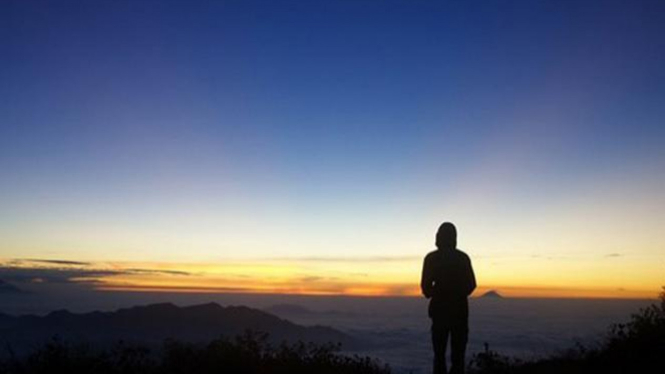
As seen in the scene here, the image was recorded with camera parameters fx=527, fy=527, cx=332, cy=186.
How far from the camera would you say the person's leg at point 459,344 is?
8.53 metres

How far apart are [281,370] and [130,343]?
2.78 m

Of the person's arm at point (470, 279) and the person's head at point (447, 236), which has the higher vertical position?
the person's head at point (447, 236)

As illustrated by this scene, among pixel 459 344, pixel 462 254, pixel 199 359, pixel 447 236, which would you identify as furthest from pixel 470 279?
pixel 199 359

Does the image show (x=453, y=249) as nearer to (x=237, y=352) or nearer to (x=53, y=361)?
(x=237, y=352)

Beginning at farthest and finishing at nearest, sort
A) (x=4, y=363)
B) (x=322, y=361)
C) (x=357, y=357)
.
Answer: (x=357, y=357) → (x=322, y=361) → (x=4, y=363)

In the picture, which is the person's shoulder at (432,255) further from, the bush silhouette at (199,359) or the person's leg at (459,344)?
the bush silhouette at (199,359)

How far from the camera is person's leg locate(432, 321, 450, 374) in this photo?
28.1 feet

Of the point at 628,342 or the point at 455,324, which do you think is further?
the point at 628,342

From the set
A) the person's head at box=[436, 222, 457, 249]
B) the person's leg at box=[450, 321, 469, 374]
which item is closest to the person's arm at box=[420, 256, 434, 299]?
the person's head at box=[436, 222, 457, 249]

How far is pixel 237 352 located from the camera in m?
9.51

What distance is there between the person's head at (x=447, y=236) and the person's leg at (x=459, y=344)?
1279 millimetres

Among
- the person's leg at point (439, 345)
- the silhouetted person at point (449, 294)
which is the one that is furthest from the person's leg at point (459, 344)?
the person's leg at point (439, 345)

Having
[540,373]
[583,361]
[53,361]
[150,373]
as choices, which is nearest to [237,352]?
[150,373]

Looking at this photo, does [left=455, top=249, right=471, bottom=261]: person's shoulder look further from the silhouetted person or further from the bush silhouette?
the bush silhouette
